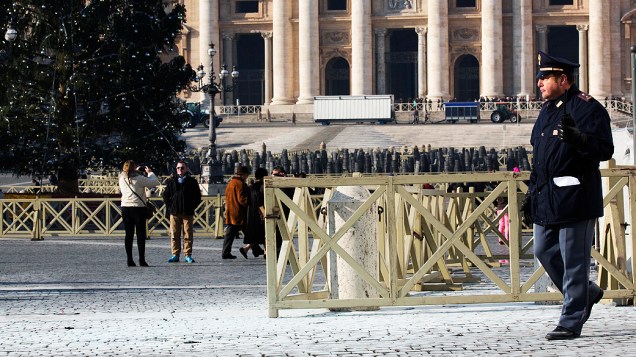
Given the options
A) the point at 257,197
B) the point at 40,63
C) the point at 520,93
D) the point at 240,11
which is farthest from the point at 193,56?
the point at 257,197

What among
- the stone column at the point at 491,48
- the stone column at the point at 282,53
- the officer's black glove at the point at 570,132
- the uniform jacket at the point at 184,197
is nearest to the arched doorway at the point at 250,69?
the stone column at the point at 282,53

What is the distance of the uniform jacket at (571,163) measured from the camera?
988cm

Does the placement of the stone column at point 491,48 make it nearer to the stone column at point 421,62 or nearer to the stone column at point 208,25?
the stone column at point 421,62

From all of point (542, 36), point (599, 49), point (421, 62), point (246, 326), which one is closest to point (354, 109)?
point (421, 62)

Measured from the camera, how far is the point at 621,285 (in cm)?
1224

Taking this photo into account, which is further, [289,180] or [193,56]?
[193,56]

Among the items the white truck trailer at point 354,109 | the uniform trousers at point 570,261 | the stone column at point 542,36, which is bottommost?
the uniform trousers at point 570,261

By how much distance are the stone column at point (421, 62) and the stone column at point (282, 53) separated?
7574 mm

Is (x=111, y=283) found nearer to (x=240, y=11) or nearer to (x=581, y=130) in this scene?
(x=581, y=130)

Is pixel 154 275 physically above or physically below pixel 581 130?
below

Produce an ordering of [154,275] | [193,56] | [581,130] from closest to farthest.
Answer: [581,130]
[154,275]
[193,56]

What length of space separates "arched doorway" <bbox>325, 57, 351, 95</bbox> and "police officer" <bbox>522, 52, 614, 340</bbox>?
272 ft

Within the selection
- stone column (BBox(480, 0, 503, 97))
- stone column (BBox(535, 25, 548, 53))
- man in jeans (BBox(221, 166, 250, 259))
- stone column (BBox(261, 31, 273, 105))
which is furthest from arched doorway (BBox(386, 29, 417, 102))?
man in jeans (BBox(221, 166, 250, 259))

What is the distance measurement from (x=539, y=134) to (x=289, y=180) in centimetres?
234
